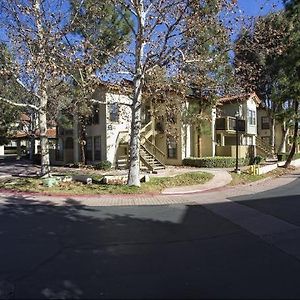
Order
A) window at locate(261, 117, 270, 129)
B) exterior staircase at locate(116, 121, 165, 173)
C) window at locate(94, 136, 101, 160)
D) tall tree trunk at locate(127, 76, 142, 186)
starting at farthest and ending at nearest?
window at locate(261, 117, 270, 129) → window at locate(94, 136, 101, 160) → exterior staircase at locate(116, 121, 165, 173) → tall tree trunk at locate(127, 76, 142, 186)

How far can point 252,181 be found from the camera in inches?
868

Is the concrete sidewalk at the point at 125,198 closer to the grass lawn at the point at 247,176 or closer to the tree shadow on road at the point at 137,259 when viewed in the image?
the tree shadow on road at the point at 137,259

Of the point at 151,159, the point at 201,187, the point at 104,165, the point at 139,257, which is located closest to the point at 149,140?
the point at 151,159

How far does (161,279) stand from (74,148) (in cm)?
2785

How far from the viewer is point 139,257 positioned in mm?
7414

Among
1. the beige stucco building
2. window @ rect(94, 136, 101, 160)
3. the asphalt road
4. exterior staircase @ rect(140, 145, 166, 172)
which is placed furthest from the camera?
window @ rect(94, 136, 101, 160)

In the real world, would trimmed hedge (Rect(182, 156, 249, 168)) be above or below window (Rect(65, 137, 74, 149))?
below

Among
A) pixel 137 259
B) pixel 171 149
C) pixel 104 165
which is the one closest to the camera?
pixel 137 259

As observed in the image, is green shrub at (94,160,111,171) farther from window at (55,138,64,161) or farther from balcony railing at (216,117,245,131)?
balcony railing at (216,117,245,131)

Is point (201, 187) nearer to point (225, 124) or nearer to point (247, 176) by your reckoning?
point (247, 176)

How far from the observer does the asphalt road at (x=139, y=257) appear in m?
5.70

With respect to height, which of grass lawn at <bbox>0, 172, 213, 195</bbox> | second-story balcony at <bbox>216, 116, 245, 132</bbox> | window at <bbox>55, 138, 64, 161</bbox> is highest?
second-story balcony at <bbox>216, 116, 245, 132</bbox>

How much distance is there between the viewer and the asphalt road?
5.70 metres

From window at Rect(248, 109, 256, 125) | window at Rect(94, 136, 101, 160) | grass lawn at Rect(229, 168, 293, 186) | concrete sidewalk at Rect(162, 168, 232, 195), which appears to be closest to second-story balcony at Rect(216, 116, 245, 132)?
window at Rect(248, 109, 256, 125)
